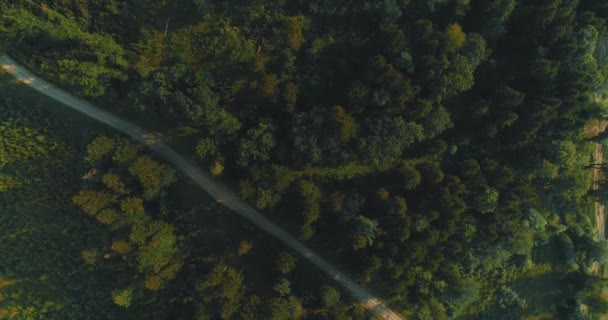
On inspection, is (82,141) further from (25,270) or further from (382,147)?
(382,147)

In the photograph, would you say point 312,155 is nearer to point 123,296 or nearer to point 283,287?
point 283,287

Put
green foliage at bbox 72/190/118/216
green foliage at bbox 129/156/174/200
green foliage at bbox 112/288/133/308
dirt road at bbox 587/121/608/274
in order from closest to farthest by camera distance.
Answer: green foliage at bbox 72/190/118/216
green foliage at bbox 129/156/174/200
green foliage at bbox 112/288/133/308
dirt road at bbox 587/121/608/274

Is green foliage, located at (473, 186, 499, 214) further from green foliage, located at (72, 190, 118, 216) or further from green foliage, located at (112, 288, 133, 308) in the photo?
green foliage, located at (112, 288, 133, 308)

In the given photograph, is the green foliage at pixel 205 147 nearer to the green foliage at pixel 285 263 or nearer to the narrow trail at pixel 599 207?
the green foliage at pixel 285 263

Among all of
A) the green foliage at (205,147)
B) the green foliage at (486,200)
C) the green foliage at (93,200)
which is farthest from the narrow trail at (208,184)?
the green foliage at (486,200)

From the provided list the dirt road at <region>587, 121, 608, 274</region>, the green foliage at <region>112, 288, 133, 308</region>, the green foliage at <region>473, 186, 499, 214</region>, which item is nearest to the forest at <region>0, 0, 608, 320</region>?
the green foliage at <region>473, 186, 499, 214</region>

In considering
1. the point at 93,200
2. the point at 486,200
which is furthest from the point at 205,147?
the point at 486,200
